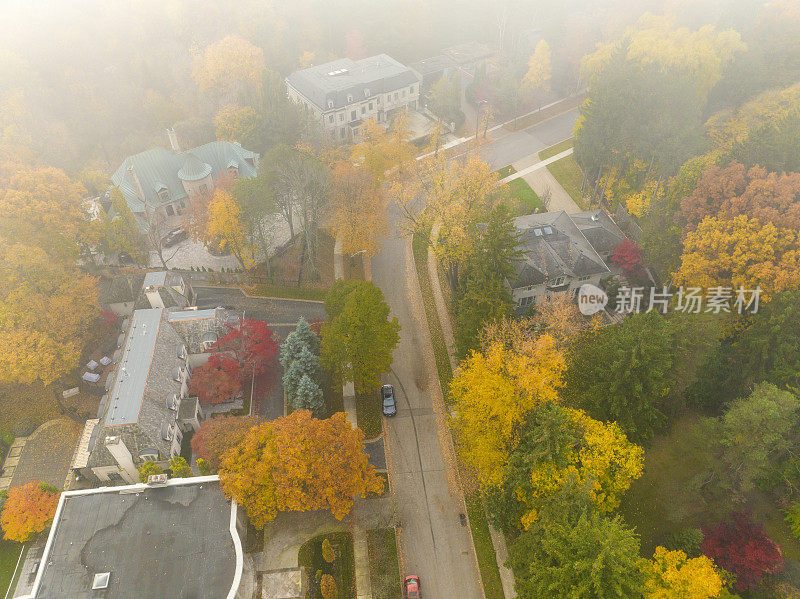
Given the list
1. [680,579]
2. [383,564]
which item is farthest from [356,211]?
[680,579]

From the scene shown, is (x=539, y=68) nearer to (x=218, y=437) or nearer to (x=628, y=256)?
(x=628, y=256)

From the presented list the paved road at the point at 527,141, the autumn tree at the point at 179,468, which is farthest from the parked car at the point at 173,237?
the paved road at the point at 527,141

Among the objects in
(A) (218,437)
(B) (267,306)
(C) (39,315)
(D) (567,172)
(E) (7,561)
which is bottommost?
(E) (7,561)

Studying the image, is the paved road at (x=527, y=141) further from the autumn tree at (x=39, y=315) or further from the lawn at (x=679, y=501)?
the autumn tree at (x=39, y=315)

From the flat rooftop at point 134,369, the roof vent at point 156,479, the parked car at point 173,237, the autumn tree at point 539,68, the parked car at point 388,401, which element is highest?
the autumn tree at point 539,68

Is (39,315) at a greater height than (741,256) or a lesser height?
lesser

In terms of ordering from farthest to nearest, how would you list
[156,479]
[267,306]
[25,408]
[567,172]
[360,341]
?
[567,172]
[267,306]
[25,408]
[360,341]
[156,479]

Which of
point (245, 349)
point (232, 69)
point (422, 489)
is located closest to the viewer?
point (422, 489)
